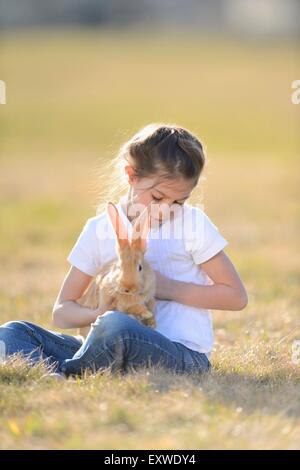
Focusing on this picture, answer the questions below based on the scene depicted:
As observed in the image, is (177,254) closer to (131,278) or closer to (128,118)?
(131,278)

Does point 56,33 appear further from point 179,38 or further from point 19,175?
point 19,175

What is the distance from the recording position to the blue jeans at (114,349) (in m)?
5.16

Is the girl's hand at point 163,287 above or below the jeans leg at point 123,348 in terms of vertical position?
above

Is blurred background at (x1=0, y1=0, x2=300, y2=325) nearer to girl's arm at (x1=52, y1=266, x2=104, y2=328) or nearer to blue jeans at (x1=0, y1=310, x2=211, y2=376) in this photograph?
girl's arm at (x1=52, y1=266, x2=104, y2=328)

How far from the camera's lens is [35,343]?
18.5 feet

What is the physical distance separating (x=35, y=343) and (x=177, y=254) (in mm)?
992

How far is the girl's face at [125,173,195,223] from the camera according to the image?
5426 mm

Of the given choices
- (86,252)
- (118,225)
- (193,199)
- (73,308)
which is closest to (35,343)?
(73,308)

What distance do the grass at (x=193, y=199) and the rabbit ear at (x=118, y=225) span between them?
726 millimetres

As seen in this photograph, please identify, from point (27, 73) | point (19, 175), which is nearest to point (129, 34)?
point (27, 73)

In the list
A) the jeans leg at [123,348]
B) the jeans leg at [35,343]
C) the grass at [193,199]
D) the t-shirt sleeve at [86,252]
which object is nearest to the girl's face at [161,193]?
the t-shirt sleeve at [86,252]

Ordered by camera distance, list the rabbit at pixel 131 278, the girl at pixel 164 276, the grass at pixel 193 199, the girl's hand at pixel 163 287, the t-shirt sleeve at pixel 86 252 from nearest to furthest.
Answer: the grass at pixel 193 199 → the rabbit at pixel 131 278 → the girl at pixel 164 276 → the girl's hand at pixel 163 287 → the t-shirt sleeve at pixel 86 252

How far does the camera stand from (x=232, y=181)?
19.4 metres

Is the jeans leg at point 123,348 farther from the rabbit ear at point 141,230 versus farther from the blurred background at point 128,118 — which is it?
the blurred background at point 128,118
